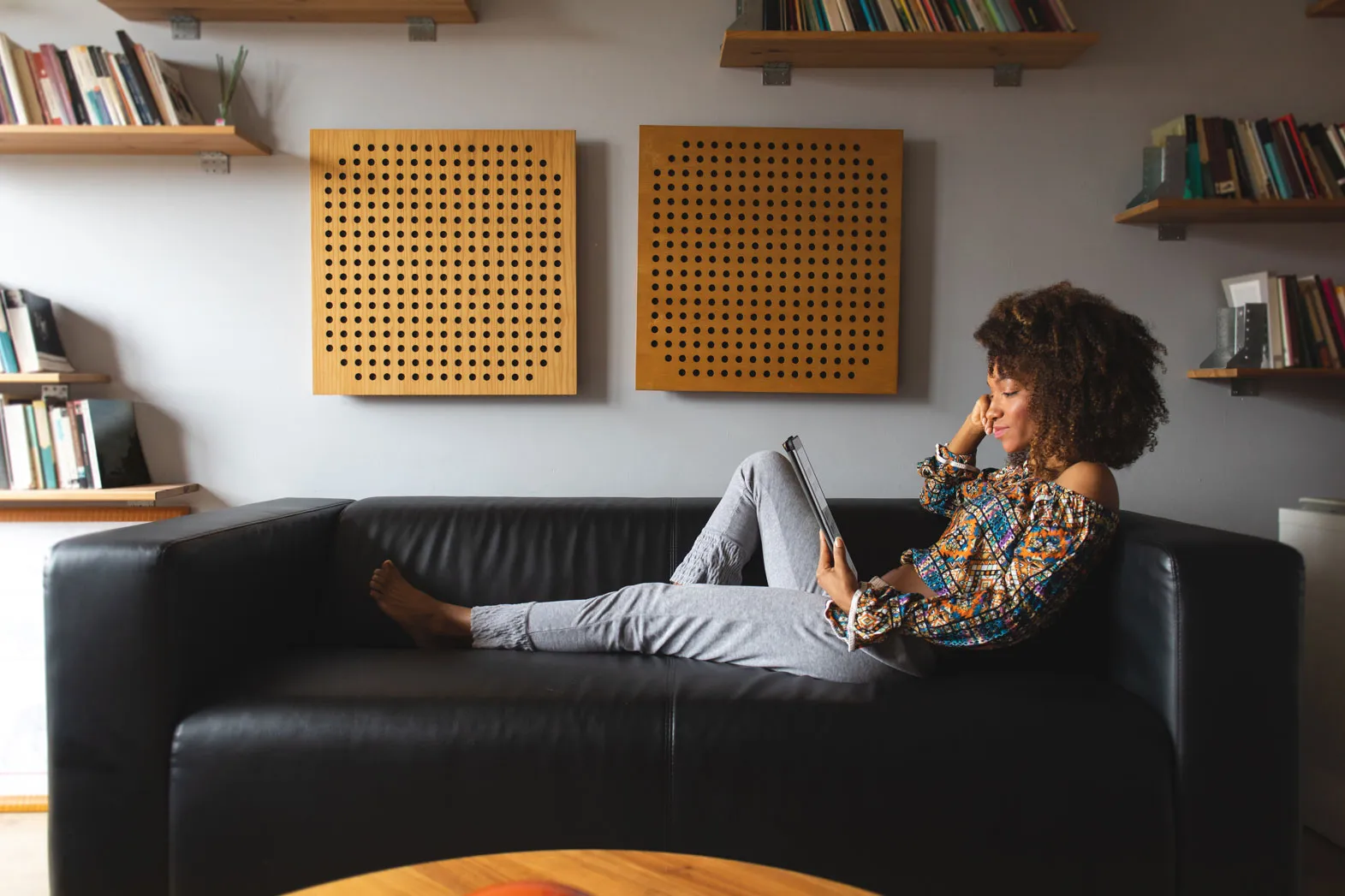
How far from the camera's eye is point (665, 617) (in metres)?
1.82

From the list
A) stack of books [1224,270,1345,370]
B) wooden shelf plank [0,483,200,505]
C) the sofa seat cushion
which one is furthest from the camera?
stack of books [1224,270,1345,370]

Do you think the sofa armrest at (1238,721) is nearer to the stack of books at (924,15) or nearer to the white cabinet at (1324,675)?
the white cabinet at (1324,675)

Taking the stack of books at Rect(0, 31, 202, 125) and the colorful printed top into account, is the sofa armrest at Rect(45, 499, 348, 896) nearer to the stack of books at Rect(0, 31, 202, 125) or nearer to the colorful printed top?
the colorful printed top

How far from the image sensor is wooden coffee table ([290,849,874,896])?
33.4 inches

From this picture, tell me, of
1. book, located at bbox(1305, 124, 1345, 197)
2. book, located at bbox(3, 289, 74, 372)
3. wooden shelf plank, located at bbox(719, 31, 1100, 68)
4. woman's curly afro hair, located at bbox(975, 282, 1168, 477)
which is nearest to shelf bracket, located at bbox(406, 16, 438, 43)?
wooden shelf plank, located at bbox(719, 31, 1100, 68)

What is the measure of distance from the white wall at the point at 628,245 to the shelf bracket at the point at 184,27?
2 cm

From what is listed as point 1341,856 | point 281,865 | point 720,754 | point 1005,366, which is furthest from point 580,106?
point 1341,856

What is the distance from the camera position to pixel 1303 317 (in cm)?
240

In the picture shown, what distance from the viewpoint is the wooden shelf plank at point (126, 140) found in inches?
88.3

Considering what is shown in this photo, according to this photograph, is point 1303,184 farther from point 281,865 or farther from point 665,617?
point 281,865

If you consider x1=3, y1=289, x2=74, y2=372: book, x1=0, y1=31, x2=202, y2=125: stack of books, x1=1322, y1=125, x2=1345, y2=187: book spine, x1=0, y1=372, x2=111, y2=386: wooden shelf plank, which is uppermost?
x1=0, y1=31, x2=202, y2=125: stack of books

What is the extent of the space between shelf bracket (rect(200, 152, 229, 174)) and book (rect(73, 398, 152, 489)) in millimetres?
693

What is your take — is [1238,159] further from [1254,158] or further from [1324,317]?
[1324,317]

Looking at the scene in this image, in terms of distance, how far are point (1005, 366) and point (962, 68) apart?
1186mm
